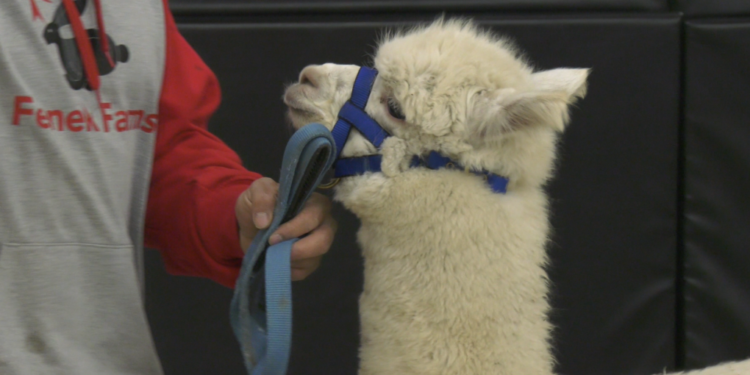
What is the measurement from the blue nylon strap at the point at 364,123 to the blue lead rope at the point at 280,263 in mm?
91

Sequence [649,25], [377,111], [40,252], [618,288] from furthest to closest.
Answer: [618,288], [649,25], [377,111], [40,252]

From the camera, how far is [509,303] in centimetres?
88

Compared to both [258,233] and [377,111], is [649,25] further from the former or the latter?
[258,233]

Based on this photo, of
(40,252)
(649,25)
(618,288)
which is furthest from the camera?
(618,288)

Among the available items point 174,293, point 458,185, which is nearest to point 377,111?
point 458,185

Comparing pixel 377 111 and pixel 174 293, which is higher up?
pixel 377 111

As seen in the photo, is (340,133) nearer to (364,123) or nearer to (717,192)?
(364,123)

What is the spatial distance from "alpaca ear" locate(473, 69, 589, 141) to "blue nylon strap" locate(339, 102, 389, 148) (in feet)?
0.43

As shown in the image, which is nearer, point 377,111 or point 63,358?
point 63,358

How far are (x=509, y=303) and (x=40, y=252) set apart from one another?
59cm

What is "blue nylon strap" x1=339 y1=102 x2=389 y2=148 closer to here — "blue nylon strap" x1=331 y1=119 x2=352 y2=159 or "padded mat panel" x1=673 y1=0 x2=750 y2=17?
"blue nylon strap" x1=331 y1=119 x2=352 y2=159

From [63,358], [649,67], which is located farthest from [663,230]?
[63,358]

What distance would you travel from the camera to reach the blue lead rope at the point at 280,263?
0.80 meters

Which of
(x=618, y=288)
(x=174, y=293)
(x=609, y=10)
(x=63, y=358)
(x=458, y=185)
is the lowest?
(x=174, y=293)
